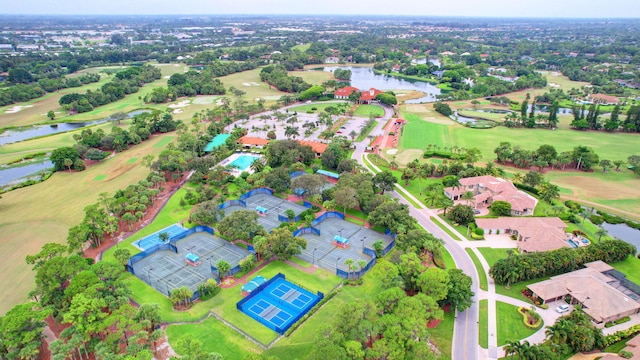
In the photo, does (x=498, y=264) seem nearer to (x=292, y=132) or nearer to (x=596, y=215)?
(x=596, y=215)

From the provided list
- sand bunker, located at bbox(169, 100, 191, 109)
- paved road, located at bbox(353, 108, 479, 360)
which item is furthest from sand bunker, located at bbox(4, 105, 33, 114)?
paved road, located at bbox(353, 108, 479, 360)

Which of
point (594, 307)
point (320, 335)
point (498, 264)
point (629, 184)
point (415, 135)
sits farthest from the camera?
point (415, 135)

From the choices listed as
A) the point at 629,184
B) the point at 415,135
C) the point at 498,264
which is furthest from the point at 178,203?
the point at 629,184

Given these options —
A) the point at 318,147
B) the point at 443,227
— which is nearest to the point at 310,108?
the point at 318,147

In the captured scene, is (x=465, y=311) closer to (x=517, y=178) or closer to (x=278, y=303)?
(x=278, y=303)

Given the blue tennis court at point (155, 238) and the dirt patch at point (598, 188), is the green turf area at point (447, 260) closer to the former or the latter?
the dirt patch at point (598, 188)
